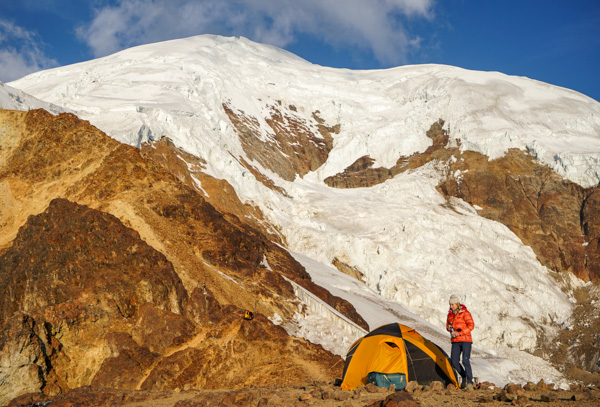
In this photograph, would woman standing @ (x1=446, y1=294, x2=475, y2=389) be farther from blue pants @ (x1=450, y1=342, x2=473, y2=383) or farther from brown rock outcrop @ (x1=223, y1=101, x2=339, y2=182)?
brown rock outcrop @ (x1=223, y1=101, x2=339, y2=182)

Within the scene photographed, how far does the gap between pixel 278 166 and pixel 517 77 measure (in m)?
79.2

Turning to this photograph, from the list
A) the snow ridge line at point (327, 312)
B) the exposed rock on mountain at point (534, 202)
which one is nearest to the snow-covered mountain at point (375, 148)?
the snow ridge line at point (327, 312)

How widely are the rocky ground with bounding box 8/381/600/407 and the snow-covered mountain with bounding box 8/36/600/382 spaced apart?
13.3 metres

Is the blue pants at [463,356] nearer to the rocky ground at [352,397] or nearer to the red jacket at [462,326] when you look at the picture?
the red jacket at [462,326]

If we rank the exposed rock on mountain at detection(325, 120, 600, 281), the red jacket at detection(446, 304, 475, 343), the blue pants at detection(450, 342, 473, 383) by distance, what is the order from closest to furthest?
the blue pants at detection(450, 342, 473, 383) → the red jacket at detection(446, 304, 475, 343) → the exposed rock on mountain at detection(325, 120, 600, 281)

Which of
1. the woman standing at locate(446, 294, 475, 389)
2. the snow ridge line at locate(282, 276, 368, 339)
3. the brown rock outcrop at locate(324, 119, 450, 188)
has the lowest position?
the snow ridge line at locate(282, 276, 368, 339)

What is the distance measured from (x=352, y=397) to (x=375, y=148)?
103891 mm

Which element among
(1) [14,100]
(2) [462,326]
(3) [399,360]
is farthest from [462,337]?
Result: (1) [14,100]

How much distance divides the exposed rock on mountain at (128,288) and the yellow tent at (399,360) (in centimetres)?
520

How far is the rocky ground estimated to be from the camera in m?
9.08

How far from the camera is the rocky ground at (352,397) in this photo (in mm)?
9078

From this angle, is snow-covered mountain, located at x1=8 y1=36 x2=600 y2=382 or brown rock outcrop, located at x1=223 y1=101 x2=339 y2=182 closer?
snow-covered mountain, located at x1=8 y1=36 x2=600 y2=382

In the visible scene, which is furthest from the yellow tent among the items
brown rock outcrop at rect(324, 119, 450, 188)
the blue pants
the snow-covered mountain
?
brown rock outcrop at rect(324, 119, 450, 188)

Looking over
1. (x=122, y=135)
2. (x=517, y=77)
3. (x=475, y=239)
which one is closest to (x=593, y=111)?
(x=517, y=77)
